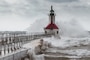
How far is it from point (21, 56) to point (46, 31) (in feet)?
128

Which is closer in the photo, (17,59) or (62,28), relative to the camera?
(17,59)

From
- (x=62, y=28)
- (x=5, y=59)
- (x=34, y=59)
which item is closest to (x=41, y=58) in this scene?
(x=34, y=59)

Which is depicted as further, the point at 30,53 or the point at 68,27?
the point at 68,27

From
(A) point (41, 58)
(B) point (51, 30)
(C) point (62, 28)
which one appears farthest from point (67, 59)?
(C) point (62, 28)

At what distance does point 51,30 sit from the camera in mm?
56656

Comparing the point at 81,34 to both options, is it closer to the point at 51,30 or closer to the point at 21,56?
the point at 51,30

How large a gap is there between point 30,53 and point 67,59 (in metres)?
3.99

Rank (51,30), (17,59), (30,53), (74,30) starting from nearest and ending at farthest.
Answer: (17,59)
(30,53)
(51,30)
(74,30)

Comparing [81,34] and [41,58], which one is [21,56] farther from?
[81,34]

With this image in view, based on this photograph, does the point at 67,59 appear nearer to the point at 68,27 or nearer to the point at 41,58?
the point at 41,58

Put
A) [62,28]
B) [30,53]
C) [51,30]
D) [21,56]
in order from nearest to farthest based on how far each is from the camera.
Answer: [21,56] < [30,53] < [51,30] < [62,28]

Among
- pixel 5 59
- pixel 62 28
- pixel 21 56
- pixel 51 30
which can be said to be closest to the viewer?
pixel 5 59

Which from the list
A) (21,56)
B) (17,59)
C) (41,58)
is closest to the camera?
(17,59)

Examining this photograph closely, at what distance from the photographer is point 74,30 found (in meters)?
82.7
